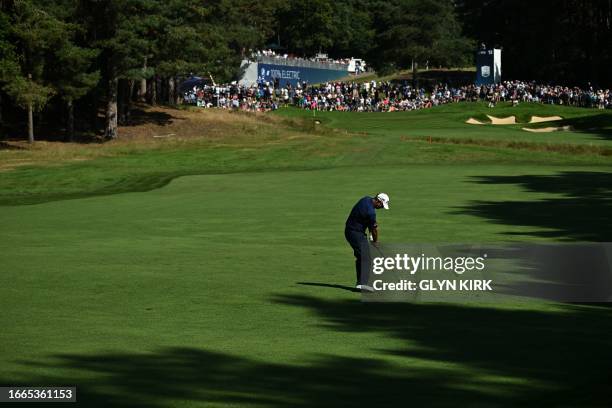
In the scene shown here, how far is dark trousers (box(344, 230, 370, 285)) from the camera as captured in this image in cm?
2097

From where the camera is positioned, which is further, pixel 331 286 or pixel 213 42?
pixel 213 42

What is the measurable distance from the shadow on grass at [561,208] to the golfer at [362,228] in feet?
33.0

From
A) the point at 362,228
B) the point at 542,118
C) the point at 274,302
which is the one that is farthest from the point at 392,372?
the point at 542,118

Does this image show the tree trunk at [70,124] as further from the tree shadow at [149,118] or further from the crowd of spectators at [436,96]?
the crowd of spectators at [436,96]

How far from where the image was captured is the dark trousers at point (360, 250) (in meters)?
21.0

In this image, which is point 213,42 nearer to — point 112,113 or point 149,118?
point 149,118

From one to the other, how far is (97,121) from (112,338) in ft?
227

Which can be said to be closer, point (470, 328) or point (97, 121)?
point (470, 328)

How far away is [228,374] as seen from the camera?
46.7 ft

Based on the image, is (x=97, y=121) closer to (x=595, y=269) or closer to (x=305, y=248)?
(x=305, y=248)

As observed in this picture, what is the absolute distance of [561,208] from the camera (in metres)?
37.6

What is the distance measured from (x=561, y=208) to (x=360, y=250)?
1824cm

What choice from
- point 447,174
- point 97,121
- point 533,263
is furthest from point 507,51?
point 533,263

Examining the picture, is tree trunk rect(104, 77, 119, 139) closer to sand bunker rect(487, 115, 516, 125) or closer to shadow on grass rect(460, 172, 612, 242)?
sand bunker rect(487, 115, 516, 125)
